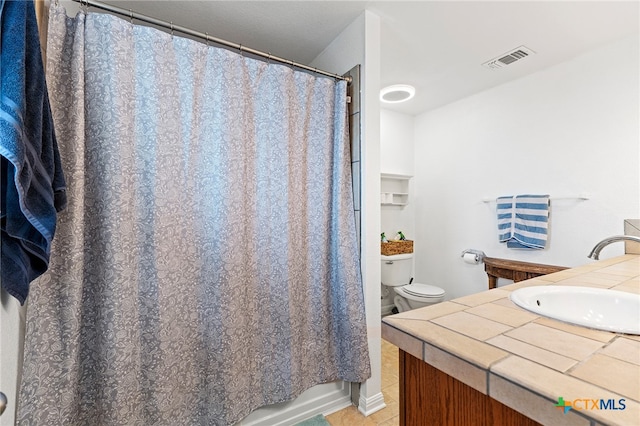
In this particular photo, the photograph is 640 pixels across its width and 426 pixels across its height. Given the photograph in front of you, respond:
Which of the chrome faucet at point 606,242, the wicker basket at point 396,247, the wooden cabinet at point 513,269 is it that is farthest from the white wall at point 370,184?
the wooden cabinet at point 513,269

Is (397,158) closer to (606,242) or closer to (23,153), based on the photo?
(606,242)

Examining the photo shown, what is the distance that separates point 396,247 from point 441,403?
2.16 m

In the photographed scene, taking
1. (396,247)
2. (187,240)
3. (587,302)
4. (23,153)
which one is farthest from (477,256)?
(23,153)

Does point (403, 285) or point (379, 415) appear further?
point (403, 285)

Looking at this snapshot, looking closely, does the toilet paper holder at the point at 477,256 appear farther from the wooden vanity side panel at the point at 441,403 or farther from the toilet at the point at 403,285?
the wooden vanity side panel at the point at 441,403

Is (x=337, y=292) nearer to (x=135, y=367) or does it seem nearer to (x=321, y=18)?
(x=135, y=367)

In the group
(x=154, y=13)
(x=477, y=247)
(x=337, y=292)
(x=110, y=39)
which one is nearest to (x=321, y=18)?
(x=154, y=13)

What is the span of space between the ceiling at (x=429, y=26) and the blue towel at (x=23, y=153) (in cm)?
109

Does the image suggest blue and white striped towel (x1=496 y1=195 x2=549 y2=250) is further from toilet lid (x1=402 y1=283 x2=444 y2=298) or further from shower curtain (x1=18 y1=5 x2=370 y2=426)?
shower curtain (x1=18 y1=5 x2=370 y2=426)

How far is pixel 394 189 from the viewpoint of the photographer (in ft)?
10.2

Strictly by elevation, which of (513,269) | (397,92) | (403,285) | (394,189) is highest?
(397,92)

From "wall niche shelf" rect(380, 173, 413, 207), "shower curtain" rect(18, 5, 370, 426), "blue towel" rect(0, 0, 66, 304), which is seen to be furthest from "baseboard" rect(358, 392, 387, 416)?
"wall niche shelf" rect(380, 173, 413, 207)

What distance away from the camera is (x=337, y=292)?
1.54m

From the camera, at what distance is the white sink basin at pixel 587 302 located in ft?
2.57
